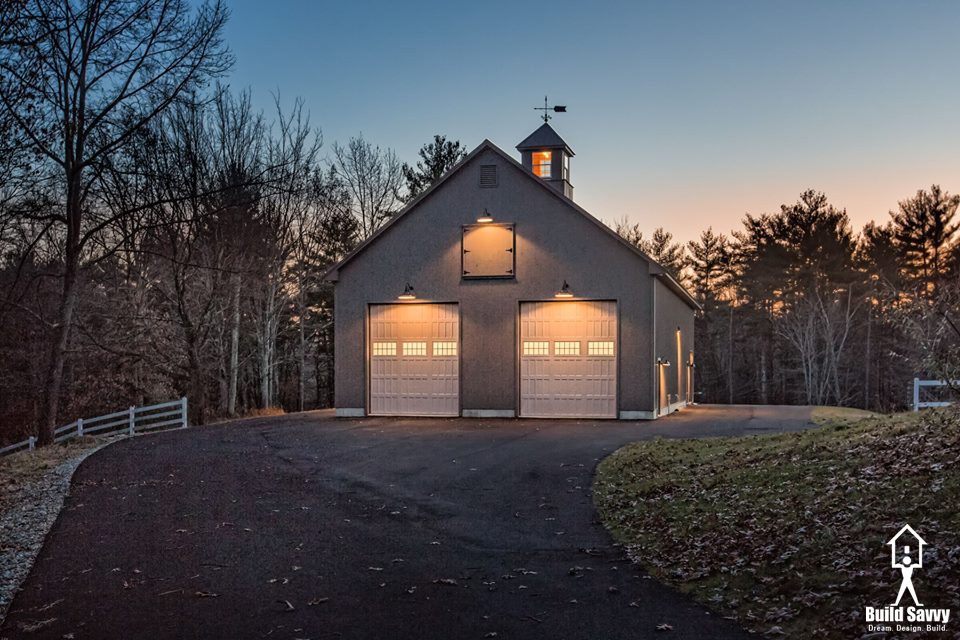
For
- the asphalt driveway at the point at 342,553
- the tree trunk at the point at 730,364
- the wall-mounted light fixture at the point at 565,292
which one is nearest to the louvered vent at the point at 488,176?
the wall-mounted light fixture at the point at 565,292

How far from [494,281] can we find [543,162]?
5.23m

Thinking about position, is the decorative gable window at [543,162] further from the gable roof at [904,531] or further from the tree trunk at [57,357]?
the gable roof at [904,531]

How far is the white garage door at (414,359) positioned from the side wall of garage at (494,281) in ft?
0.97

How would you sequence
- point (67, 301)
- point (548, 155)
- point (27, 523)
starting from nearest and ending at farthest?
point (27, 523) < point (67, 301) < point (548, 155)

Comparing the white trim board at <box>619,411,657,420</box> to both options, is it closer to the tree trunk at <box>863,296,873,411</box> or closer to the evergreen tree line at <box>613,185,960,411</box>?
the evergreen tree line at <box>613,185,960,411</box>

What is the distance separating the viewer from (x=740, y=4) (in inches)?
635

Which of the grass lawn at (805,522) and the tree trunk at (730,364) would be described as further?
the tree trunk at (730,364)

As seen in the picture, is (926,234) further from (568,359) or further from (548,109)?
(568,359)

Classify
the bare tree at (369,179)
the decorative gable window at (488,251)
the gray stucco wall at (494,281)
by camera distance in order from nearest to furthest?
1. the gray stucco wall at (494,281)
2. the decorative gable window at (488,251)
3. the bare tree at (369,179)

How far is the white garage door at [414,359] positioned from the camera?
20.5 meters

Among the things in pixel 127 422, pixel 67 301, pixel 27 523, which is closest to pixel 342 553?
pixel 27 523

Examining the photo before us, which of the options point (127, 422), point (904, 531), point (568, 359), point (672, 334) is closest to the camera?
point (904, 531)

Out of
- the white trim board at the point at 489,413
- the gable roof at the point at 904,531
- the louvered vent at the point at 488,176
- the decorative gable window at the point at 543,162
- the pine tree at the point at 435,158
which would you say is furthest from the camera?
the pine tree at the point at 435,158

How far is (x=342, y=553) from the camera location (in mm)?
7535
